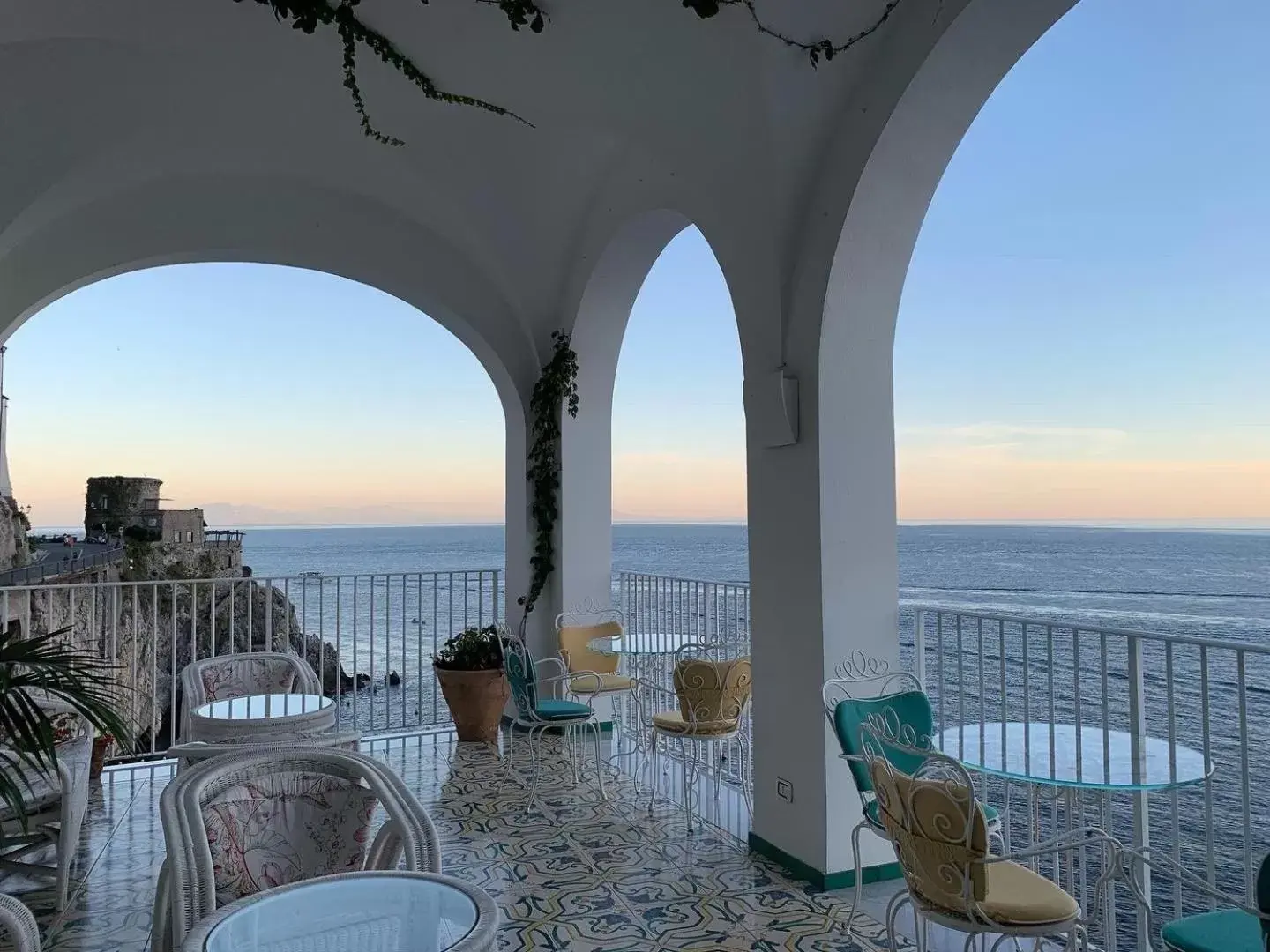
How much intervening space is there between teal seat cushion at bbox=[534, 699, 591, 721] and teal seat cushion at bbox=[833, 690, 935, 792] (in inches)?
75.7

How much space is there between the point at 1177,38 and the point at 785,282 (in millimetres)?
17299

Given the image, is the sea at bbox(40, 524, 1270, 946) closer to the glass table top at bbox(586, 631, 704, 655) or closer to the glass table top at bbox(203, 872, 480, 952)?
the glass table top at bbox(586, 631, 704, 655)

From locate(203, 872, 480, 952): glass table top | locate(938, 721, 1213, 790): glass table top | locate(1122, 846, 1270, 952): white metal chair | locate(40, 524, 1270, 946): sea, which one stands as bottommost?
locate(40, 524, 1270, 946): sea

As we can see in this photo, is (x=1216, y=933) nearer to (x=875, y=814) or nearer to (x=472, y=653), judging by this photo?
(x=875, y=814)

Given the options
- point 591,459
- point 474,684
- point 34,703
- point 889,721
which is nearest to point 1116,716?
point 591,459

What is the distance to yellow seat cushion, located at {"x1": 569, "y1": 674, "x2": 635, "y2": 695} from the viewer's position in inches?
197

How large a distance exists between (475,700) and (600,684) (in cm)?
122

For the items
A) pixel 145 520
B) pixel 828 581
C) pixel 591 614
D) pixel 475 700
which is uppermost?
pixel 145 520

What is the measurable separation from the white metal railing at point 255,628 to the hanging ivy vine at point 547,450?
44 cm

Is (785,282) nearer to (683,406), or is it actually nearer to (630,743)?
(630,743)

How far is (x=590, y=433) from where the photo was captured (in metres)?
6.12

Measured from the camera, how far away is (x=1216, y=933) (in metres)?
1.87

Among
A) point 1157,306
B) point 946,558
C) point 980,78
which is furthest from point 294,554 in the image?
point 980,78

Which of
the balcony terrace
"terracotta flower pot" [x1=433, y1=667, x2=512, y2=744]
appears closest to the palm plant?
the balcony terrace
